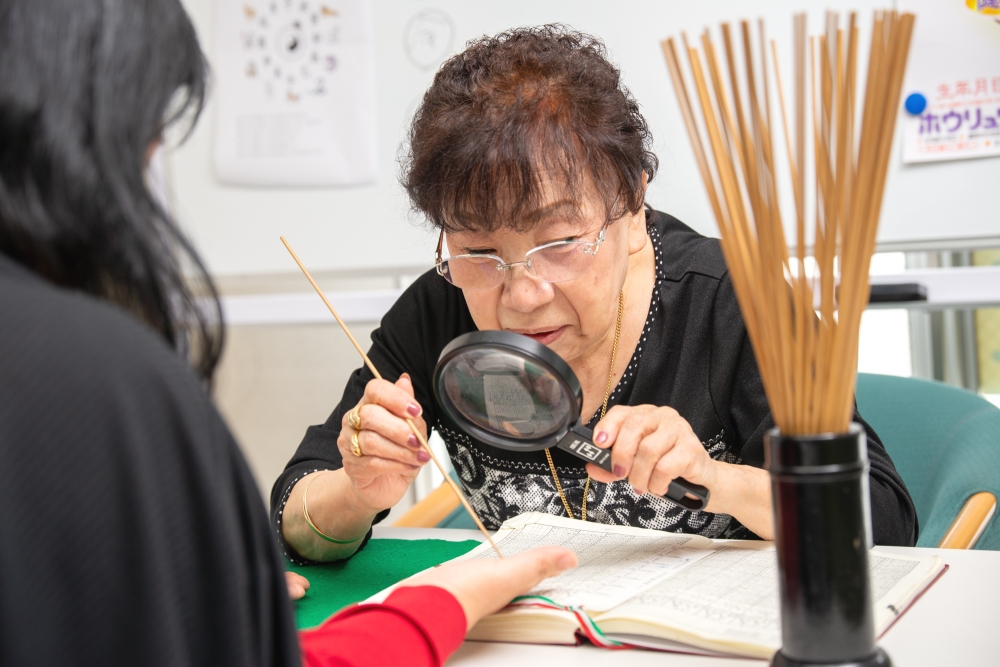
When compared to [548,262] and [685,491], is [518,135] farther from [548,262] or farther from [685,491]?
[685,491]

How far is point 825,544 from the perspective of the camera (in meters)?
0.68

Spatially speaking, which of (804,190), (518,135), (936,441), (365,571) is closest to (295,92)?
(518,135)

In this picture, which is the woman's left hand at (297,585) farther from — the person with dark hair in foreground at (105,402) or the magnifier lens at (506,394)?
the person with dark hair in foreground at (105,402)

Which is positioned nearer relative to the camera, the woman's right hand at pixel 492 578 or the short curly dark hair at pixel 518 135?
the woman's right hand at pixel 492 578

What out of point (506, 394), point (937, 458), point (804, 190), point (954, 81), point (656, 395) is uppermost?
point (954, 81)

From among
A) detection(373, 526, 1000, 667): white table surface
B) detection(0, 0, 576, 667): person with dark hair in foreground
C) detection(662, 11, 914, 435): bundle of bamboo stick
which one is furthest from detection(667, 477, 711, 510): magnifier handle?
detection(0, 0, 576, 667): person with dark hair in foreground

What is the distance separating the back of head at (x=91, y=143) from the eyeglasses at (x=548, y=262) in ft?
2.47

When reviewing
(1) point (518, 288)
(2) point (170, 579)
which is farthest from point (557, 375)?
(2) point (170, 579)

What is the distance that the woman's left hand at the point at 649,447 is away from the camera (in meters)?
1.12

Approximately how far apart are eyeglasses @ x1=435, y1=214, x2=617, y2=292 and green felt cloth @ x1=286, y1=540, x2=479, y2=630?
420 millimetres

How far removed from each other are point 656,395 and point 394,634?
80cm

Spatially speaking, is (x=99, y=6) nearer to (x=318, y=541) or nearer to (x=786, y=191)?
(x=318, y=541)

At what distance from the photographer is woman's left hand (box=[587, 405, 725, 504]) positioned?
3.68ft

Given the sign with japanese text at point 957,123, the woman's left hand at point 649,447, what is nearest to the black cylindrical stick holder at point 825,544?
the woman's left hand at point 649,447
